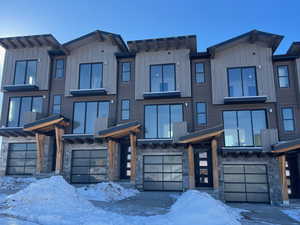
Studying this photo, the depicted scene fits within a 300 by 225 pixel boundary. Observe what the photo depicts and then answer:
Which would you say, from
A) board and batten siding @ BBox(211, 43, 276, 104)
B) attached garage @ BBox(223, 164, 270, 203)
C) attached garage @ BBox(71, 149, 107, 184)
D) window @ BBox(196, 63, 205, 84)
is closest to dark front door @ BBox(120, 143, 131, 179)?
attached garage @ BBox(71, 149, 107, 184)

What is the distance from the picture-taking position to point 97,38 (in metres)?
18.9

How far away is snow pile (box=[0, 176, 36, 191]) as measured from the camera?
50.3 ft

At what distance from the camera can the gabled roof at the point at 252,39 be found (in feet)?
54.7

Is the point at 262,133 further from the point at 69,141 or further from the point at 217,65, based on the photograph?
the point at 69,141

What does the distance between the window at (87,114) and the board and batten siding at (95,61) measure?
1243 mm

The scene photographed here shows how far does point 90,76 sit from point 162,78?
5.38 metres

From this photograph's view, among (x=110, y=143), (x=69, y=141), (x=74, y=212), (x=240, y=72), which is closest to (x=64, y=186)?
(x=74, y=212)

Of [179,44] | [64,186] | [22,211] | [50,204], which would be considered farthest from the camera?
[179,44]

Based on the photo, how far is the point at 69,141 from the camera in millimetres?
17891

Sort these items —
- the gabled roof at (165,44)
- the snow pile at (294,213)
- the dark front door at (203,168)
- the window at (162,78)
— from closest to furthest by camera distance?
A: 1. the snow pile at (294,213)
2. the dark front door at (203,168)
3. the gabled roof at (165,44)
4. the window at (162,78)

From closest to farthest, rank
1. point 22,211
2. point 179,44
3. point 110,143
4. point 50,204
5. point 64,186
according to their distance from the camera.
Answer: point 22,211
point 50,204
point 64,186
point 110,143
point 179,44

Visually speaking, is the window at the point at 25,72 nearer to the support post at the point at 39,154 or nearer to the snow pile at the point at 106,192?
the support post at the point at 39,154

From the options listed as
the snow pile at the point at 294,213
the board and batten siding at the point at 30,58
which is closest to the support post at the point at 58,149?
the board and batten siding at the point at 30,58

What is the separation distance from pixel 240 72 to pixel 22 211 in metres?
15.0
